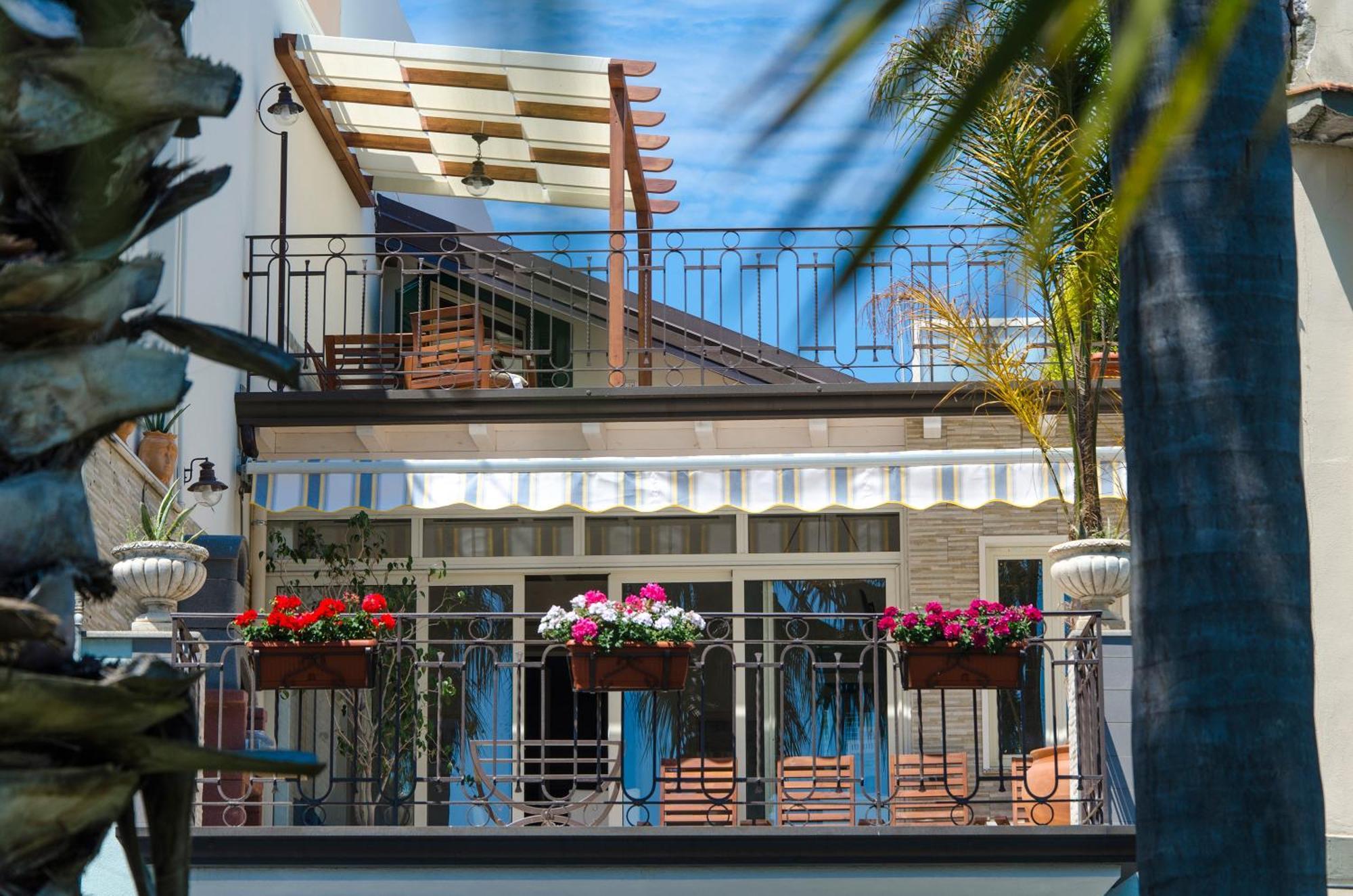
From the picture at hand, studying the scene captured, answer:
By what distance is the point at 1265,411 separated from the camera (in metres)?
2.38

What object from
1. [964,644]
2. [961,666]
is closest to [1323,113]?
[964,644]

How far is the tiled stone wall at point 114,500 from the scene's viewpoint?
31.8 feet

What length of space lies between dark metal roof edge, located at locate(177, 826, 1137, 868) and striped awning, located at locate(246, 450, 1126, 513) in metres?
3.60

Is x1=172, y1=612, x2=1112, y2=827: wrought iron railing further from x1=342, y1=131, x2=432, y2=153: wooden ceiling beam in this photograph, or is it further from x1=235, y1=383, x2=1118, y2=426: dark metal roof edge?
x1=342, y1=131, x2=432, y2=153: wooden ceiling beam

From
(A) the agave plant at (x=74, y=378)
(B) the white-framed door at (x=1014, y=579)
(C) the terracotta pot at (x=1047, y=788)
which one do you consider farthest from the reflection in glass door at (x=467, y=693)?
(A) the agave plant at (x=74, y=378)

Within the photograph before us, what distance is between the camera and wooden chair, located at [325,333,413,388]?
13.4m

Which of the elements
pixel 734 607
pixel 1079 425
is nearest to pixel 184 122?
pixel 1079 425

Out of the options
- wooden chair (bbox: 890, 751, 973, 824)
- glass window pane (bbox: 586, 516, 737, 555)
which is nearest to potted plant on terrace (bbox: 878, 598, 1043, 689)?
wooden chair (bbox: 890, 751, 973, 824)

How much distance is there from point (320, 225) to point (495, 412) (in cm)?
342

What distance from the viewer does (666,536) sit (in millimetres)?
14523

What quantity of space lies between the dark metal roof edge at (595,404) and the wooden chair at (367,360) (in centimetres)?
26

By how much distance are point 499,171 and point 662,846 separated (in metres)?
7.76

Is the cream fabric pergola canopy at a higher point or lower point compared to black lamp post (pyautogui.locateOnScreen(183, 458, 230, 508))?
higher

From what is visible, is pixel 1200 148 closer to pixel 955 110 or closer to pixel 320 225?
pixel 955 110
